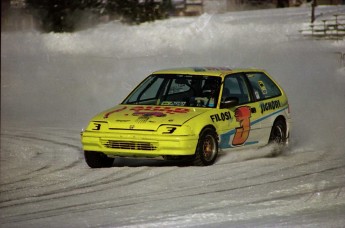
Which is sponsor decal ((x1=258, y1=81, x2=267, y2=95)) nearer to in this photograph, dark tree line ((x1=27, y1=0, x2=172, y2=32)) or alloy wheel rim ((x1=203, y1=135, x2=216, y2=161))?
alloy wheel rim ((x1=203, y1=135, x2=216, y2=161))

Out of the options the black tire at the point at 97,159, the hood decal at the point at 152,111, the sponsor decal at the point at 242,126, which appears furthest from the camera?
the sponsor decal at the point at 242,126

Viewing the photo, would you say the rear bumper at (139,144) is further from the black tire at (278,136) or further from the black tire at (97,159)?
the black tire at (278,136)

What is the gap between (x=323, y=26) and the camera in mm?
23109

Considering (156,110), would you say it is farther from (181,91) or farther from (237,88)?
(237,88)

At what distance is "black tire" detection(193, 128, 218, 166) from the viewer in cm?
1147

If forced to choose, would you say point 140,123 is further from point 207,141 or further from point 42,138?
point 42,138

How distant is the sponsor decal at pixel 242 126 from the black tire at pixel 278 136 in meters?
0.69

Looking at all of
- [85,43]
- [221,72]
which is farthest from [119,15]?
[221,72]

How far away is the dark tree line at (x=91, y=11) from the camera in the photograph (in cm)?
2875

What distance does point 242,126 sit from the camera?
12281mm

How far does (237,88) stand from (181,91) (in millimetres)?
744

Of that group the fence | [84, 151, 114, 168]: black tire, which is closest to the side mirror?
[84, 151, 114, 168]: black tire

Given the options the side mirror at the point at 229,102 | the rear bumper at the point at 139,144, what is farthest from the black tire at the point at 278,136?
the rear bumper at the point at 139,144

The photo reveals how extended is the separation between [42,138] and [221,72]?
426cm
